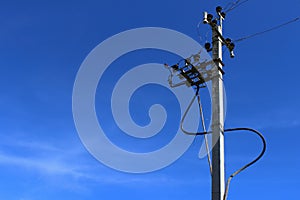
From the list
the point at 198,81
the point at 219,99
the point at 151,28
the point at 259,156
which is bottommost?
the point at 259,156

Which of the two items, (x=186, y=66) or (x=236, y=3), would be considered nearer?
(x=186, y=66)

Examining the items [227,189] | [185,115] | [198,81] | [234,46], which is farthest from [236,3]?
[227,189]

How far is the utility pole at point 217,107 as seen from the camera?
284 inches

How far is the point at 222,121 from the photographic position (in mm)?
7758

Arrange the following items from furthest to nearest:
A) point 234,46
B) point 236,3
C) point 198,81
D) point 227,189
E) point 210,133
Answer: point 236,3, point 234,46, point 198,81, point 210,133, point 227,189

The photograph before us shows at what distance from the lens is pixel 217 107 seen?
7.74 m

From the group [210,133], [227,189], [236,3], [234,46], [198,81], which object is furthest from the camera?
[236,3]

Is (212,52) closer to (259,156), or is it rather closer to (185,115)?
(185,115)

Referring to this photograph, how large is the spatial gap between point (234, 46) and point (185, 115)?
2225 millimetres

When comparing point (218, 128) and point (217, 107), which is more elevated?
point (217, 107)

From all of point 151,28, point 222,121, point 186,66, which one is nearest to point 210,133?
point 222,121

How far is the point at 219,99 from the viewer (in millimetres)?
7785

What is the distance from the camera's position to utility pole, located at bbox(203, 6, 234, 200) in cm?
722

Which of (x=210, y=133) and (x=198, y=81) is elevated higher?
(x=198, y=81)
